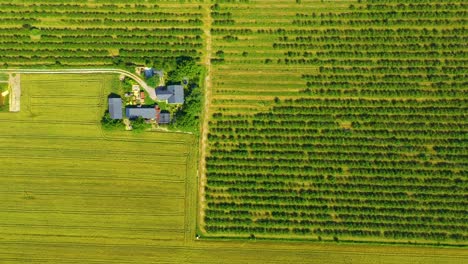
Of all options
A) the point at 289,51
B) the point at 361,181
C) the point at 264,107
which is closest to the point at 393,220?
the point at 361,181

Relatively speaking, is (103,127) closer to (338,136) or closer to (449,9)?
(338,136)

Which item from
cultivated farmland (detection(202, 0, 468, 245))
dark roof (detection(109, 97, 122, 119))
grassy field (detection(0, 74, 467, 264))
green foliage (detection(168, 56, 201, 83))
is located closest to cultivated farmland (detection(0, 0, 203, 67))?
green foliage (detection(168, 56, 201, 83))

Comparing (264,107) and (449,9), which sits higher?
(449,9)

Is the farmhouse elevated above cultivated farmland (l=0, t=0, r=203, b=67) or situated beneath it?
situated beneath

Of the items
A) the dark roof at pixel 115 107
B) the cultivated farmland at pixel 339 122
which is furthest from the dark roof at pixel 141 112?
the cultivated farmland at pixel 339 122

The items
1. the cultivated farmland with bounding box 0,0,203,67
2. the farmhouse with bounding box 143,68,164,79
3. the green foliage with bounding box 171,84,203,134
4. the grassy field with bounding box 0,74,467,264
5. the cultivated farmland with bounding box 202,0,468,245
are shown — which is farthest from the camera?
the cultivated farmland with bounding box 0,0,203,67

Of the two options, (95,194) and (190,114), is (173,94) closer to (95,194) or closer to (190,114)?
(190,114)

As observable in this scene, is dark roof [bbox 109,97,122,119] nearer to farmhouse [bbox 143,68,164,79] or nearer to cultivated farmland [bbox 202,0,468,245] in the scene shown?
farmhouse [bbox 143,68,164,79]

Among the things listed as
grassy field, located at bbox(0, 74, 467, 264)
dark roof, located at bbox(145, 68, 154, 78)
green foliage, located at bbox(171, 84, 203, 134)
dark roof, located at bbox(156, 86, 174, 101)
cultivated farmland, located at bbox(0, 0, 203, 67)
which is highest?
cultivated farmland, located at bbox(0, 0, 203, 67)
